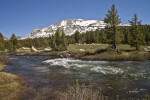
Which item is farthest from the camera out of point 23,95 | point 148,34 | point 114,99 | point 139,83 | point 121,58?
point 148,34

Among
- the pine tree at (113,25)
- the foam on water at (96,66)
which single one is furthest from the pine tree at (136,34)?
the foam on water at (96,66)

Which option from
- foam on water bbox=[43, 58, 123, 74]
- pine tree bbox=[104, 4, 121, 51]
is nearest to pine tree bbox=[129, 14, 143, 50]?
pine tree bbox=[104, 4, 121, 51]

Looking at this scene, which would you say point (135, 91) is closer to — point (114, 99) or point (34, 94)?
point (114, 99)

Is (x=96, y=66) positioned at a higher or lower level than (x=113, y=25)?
lower

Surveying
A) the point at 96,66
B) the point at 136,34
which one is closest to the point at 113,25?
the point at 136,34

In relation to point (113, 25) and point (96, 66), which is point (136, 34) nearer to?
point (113, 25)

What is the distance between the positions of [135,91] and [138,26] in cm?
2925

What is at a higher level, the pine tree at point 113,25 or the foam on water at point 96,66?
the pine tree at point 113,25

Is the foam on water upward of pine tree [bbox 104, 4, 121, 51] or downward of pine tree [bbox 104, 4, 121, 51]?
downward

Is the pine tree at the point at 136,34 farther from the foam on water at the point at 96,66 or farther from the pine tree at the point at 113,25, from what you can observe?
the foam on water at the point at 96,66

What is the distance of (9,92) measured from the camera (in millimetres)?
8992

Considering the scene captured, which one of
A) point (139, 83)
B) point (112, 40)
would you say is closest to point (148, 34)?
point (112, 40)

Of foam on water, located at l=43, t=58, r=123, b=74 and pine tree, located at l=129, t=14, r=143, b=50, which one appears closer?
foam on water, located at l=43, t=58, r=123, b=74

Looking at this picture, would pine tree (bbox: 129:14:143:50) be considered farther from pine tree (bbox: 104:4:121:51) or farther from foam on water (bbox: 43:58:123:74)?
foam on water (bbox: 43:58:123:74)
